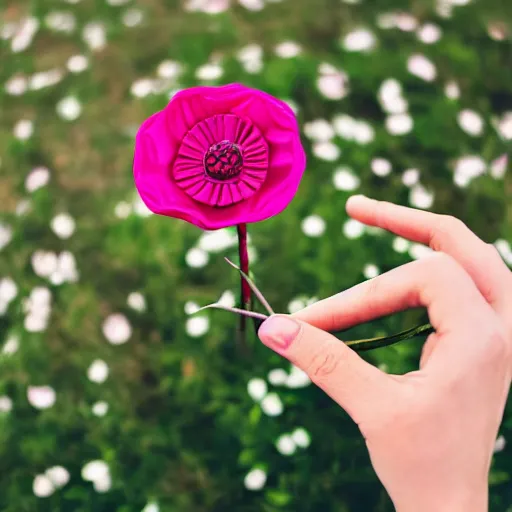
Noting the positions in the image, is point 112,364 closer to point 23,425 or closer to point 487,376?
point 23,425

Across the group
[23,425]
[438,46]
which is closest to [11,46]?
[23,425]

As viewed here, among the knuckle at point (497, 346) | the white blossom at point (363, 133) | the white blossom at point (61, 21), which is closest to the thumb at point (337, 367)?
the knuckle at point (497, 346)

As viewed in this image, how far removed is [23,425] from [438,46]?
147 centimetres

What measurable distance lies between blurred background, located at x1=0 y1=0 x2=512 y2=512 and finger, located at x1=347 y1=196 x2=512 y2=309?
1.33ft

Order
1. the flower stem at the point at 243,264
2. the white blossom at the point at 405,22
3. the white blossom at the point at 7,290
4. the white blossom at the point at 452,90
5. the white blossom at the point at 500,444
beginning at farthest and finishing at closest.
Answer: the white blossom at the point at 405,22, the white blossom at the point at 452,90, the white blossom at the point at 7,290, the white blossom at the point at 500,444, the flower stem at the point at 243,264

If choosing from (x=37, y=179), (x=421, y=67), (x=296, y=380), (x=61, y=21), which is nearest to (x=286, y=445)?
(x=296, y=380)

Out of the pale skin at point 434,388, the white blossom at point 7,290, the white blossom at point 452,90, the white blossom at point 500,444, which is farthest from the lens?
the white blossom at point 452,90

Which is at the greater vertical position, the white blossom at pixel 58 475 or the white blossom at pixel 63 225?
the white blossom at pixel 63 225

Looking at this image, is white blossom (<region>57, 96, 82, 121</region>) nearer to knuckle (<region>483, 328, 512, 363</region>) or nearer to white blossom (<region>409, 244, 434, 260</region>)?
white blossom (<region>409, 244, 434, 260</region>)

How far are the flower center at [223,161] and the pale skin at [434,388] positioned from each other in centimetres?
20

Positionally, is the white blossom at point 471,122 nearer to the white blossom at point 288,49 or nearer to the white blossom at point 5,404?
the white blossom at point 288,49

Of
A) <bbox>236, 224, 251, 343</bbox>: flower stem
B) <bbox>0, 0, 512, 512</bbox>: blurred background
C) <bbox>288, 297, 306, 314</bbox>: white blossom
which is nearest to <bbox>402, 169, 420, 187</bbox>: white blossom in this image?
<bbox>0, 0, 512, 512</bbox>: blurred background

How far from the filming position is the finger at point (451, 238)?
75 centimetres

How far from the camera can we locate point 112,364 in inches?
49.9
